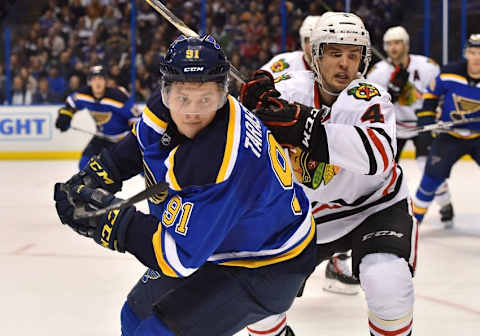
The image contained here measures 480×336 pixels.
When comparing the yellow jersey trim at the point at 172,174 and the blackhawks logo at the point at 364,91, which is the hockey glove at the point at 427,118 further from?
the yellow jersey trim at the point at 172,174

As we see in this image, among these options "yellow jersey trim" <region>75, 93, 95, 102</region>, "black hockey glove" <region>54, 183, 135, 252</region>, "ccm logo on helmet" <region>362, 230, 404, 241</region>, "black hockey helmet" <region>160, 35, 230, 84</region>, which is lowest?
"yellow jersey trim" <region>75, 93, 95, 102</region>

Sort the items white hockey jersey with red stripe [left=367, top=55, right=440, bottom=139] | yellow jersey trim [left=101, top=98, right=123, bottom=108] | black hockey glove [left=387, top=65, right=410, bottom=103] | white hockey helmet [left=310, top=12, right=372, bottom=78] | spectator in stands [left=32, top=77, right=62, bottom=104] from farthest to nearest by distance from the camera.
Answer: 1. spectator in stands [left=32, top=77, right=62, bottom=104]
2. yellow jersey trim [left=101, top=98, right=123, bottom=108]
3. white hockey jersey with red stripe [left=367, top=55, right=440, bottom=139]
4. black hockey glove [left=387, top=65, right=410, bottom=103]
5. white hockey helmet [left=310, top=12, right=372, bottom=78]

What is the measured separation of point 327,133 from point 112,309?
4.67 feet

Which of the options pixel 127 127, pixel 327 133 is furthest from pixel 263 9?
pixel 327 133

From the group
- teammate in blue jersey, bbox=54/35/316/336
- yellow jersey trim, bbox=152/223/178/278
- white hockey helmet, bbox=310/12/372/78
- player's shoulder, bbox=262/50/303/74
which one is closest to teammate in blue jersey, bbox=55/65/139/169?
player's shoulder, bbox=262/50/303/74

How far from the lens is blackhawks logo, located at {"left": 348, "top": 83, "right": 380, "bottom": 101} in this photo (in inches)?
79.6

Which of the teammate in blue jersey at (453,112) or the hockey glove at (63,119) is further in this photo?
the hockey glove at (63,119)

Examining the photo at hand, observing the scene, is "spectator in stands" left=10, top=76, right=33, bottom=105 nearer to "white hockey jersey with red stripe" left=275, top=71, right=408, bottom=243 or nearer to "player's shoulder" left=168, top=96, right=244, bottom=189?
"white hockey jersey with red stripe" left=275, top=71, right=408, bottom=243

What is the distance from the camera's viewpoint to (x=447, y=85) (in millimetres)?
4336

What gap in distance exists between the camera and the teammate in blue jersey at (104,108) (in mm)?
5602

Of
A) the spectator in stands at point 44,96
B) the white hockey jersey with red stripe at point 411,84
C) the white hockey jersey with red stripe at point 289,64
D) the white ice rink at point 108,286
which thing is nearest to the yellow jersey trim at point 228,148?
the white ice rink at point 108,286

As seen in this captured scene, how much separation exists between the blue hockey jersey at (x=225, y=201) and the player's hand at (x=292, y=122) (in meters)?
0.20

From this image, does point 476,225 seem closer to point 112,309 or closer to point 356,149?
point 112,309

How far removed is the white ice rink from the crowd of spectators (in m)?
3.45
